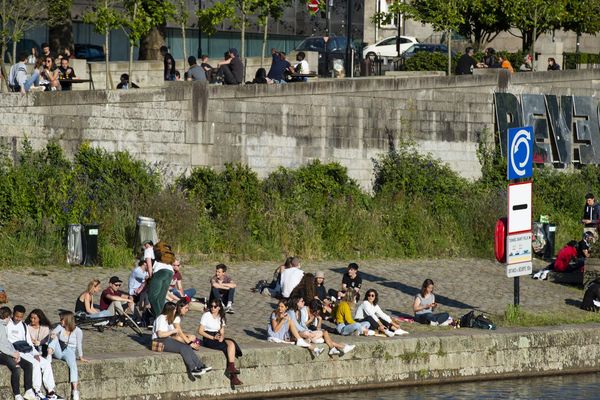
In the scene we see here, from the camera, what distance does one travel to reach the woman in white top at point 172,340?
20016 millimetres

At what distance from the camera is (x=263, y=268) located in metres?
28.7

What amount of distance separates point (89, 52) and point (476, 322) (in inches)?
835

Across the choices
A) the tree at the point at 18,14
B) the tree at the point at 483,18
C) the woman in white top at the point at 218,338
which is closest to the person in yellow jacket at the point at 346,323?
the woman in white top at the point at 218,338

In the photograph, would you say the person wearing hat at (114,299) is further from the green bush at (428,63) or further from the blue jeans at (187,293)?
the green bush at (428,63)

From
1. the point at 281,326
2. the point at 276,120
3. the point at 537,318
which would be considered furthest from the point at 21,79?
the point at 537,318

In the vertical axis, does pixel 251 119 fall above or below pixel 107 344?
above

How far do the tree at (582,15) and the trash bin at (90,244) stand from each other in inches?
934

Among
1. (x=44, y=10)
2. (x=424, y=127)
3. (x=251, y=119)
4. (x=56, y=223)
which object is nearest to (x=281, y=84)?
(x=251, y=119)

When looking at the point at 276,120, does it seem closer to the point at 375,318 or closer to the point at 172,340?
the point at 375,318

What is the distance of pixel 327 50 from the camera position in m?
43.3

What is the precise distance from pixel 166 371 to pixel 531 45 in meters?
26.6

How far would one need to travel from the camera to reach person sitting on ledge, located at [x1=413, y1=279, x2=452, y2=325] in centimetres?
2441

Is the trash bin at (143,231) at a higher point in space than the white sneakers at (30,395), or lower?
higher

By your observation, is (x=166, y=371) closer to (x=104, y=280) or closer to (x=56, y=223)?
(x=104, y=280)
